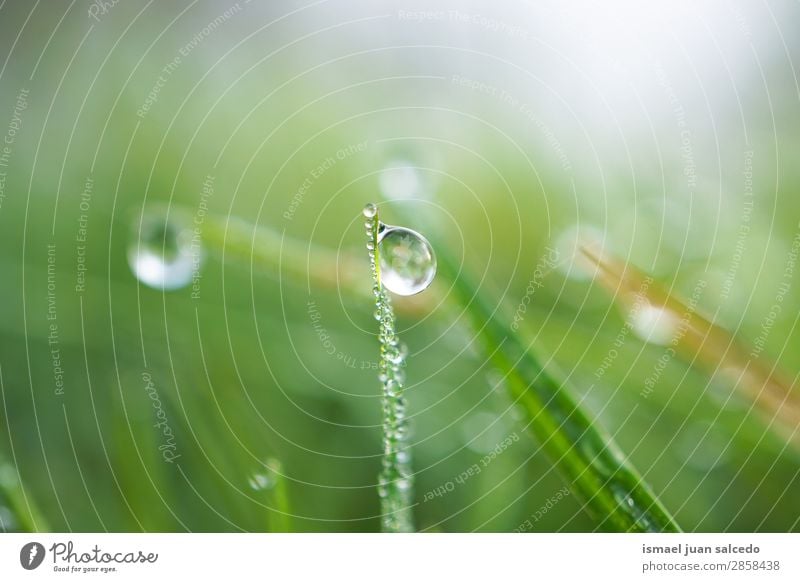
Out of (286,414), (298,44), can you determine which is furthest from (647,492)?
(298,44)

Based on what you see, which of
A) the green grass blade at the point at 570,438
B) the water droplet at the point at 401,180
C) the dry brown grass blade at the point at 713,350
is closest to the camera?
the green grass blade at the point at 570,438

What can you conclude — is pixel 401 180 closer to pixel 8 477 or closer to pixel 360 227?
pixel 360 227

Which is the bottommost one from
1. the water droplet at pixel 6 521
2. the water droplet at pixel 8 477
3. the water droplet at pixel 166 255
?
the water droplet at pixel 6 521

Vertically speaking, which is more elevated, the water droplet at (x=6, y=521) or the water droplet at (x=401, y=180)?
the water droplet at (x=401, y=180)

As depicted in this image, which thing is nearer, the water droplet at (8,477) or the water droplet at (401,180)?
the water droplet at (8,477)
